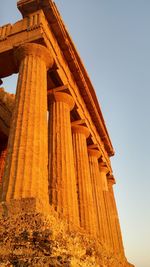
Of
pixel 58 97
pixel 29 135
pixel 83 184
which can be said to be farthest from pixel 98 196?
pixel 29 135

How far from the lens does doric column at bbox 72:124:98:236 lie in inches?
706

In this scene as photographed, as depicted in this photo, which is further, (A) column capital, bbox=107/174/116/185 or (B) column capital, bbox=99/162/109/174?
(A) column capital, bbox=107/174/116/185

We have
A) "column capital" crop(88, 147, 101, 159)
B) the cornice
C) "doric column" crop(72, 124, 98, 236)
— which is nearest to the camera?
the cornice

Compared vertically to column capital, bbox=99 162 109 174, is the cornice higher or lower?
higher

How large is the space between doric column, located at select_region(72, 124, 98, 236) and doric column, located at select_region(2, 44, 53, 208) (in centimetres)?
798

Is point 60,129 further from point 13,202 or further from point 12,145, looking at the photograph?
point 13,202

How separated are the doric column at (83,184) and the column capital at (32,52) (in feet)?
25.6

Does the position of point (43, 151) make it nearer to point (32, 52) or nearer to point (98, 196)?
point (32, 52)

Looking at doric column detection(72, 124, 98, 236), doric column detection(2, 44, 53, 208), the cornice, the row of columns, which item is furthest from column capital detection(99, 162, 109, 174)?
doric column detection(2, 44, 53, 208)

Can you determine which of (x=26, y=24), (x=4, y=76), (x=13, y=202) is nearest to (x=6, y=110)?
(x=4, y=76)

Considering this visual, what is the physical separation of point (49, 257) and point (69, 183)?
8.55m

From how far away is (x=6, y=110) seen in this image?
26.5 metres

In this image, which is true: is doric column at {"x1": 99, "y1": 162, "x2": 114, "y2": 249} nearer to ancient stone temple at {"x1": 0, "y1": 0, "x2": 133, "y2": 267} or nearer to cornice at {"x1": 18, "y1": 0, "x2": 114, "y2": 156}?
ancient stone temple at {"x1": 0, "y1": 0, "x2": 133, "y2": 267}

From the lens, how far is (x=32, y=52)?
15180 millimetres
